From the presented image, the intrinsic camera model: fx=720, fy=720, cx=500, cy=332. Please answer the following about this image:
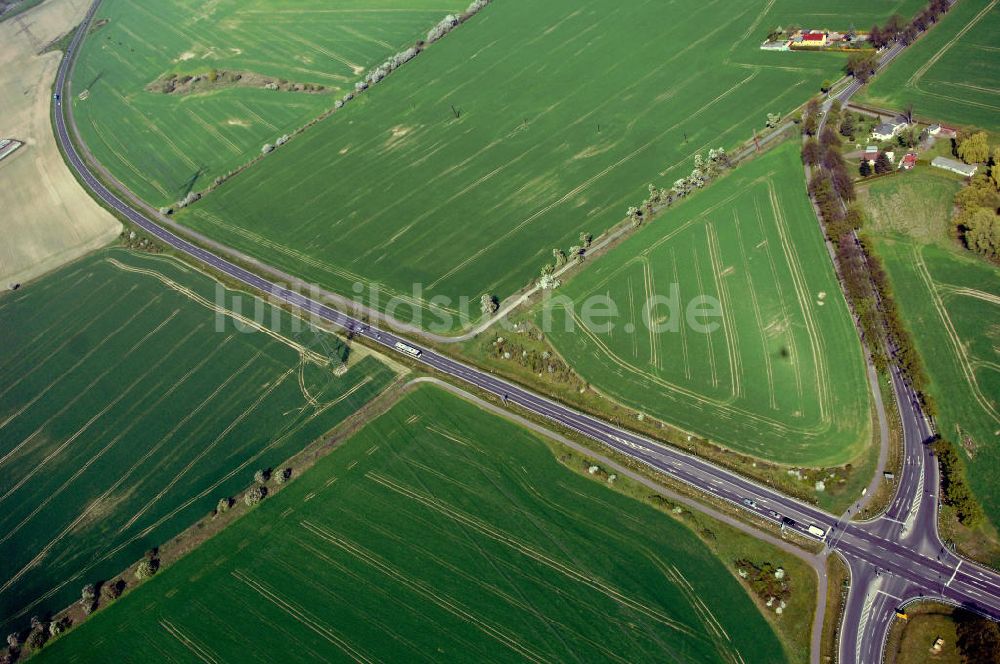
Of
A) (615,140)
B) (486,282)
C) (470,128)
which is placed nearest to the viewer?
(486,282)

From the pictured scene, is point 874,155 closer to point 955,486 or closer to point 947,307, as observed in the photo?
point 947,307

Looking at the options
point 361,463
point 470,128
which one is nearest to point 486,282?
point 361,463

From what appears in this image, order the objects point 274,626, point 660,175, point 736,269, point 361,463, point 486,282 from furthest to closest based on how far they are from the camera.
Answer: point 660,175
point 486,282
point 736,269
point 361,463
point 274,626

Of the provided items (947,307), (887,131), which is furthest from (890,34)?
(947,307)

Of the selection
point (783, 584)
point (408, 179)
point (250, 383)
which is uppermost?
point (408, 179)

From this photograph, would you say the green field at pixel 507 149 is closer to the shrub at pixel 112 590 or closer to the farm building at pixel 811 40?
the farm building at pixel 811 40

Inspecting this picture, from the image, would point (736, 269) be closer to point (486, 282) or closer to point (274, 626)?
point (486, 282)

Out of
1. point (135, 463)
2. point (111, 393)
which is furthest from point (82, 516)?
point (111, 393)

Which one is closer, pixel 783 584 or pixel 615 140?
pixel 783 584

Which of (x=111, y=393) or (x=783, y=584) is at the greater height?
(x=111, y=393)
